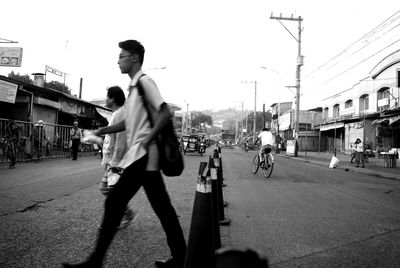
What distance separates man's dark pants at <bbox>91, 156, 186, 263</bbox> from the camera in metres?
2.53

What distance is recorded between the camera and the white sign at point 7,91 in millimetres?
15094

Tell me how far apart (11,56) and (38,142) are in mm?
9831

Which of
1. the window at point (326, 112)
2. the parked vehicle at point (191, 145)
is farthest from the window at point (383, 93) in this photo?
the parked vehicle at point (191, 145)

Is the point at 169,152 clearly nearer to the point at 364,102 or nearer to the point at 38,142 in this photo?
the point at 38,142

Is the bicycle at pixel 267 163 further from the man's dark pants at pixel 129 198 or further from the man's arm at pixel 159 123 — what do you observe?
the man's arm at pixel 159 123

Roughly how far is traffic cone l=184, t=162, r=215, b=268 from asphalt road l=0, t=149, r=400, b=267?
76 cm

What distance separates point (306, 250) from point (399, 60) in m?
25.9

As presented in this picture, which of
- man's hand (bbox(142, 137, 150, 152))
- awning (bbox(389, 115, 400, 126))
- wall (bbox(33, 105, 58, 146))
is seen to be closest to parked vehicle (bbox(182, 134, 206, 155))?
wall (bbox(33, 105, 58, 146))

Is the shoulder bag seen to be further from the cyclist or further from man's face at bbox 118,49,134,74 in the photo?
the cyclist

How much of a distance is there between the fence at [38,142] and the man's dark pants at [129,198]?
10.5m

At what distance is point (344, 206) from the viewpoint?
21.3 ft

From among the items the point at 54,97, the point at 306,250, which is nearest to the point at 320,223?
the point at 306,250

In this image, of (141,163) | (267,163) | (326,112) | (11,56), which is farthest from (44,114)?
(326,112)

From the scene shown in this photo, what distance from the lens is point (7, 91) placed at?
15.4 m
